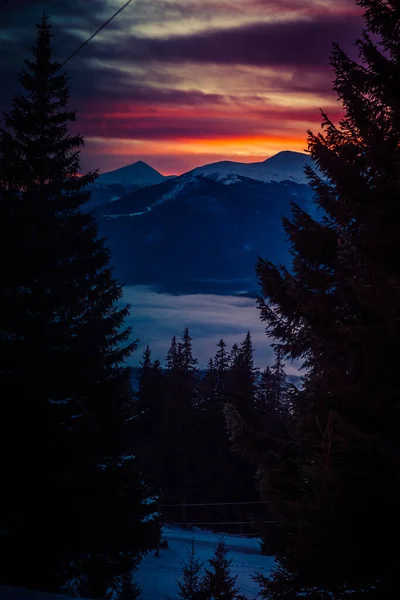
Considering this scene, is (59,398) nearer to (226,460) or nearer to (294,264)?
(294,264)

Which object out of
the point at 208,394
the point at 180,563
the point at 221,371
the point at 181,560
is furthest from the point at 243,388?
the point at 221,371

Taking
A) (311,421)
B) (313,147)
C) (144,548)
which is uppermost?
(313,147)

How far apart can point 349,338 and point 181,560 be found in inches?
742

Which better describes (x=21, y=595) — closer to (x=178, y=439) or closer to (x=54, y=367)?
(x=54, y=367)

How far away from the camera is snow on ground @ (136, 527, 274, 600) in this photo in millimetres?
19250

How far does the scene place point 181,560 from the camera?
871 inches

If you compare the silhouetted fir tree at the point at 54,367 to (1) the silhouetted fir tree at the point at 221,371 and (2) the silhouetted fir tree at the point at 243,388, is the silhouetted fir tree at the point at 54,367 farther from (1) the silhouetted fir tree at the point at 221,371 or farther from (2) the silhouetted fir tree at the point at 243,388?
(1) the silhouetted fir tree at the point at 221,371

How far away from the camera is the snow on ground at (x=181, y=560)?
19.2 m

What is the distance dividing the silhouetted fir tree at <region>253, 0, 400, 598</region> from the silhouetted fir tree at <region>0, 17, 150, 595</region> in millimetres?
4120

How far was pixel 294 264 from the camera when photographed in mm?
7957

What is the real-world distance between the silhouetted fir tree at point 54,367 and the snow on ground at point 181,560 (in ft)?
18.9

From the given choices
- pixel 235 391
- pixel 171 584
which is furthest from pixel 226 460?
pixel 171 584

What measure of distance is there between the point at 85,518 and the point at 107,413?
4.21 m

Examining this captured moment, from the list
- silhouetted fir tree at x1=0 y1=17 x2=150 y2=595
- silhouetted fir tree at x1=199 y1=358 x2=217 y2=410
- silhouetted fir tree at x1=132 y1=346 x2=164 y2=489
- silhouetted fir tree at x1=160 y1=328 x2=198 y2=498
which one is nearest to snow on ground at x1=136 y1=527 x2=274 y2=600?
silhouetted fir tree at x1=0 y1=17 x2=150 y2=595
